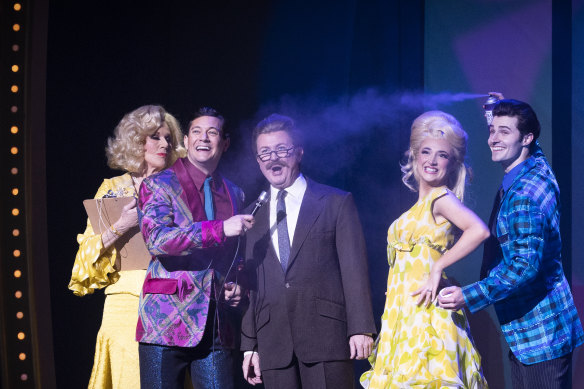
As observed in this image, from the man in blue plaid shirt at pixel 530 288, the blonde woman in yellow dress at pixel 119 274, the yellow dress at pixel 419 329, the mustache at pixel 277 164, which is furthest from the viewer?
the blonde woman in yellow dress at pixel 119 274

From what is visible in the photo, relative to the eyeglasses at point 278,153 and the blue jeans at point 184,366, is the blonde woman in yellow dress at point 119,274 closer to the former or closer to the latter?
the blue jeans at point 184,366

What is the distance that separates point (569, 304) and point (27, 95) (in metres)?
2.01

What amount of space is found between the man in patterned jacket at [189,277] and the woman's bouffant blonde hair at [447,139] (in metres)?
0.78

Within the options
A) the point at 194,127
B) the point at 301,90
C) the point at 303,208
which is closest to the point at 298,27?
the point at 301,90

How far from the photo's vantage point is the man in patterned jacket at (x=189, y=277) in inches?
108

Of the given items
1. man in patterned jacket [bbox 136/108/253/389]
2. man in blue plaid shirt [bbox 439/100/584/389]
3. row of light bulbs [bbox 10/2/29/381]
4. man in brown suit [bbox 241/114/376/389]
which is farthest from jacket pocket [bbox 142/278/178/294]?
row of light bulbs [bbox 10/2/29/381]

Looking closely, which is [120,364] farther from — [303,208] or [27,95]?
[27,95]

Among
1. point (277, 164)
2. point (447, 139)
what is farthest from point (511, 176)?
point (277, 164)

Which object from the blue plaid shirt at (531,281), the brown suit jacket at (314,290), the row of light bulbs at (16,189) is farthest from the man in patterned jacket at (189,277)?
the row of light bulbs at (16,189)

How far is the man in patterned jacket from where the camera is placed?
2.75 meters

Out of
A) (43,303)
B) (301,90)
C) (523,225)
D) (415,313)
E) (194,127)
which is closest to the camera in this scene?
(43,303)

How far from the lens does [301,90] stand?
338 centimetres

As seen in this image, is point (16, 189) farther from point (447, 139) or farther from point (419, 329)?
point (447, 139)

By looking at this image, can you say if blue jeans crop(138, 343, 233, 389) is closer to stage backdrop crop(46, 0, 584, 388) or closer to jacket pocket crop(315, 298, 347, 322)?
jacket pocket crop(315, 298, 347, 322)
